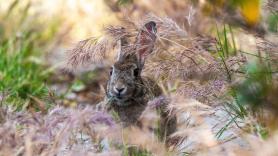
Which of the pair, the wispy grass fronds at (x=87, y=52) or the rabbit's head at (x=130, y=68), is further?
the rabbit's head at (x=130, y=68)

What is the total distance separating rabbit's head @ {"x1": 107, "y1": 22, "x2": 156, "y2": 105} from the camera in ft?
16.9

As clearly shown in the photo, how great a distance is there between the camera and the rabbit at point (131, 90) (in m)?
5.34

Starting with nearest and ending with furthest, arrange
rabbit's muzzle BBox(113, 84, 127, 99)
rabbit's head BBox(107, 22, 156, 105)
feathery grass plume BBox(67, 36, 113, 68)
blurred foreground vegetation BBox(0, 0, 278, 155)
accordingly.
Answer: blurred foreground vegetation BBox(0, 0, 278, 155)
feathery grass plume BBox(67, 36, 113, 68)
rabbit's head BBox(107, 22, 156, 105)
rabbit's muzzle BBox(113, 84, 127, 99)

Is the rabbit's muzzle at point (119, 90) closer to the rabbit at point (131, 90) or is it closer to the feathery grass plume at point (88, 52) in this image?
the rabbit at point (131, 90)

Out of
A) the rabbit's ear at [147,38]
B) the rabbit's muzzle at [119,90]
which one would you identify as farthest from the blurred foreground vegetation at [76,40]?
the rabbit's muzzle at [119,90]

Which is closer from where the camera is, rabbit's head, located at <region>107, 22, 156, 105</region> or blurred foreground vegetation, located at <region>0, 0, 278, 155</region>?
blurred foreground vegetation, located at <region>0, 0, 278, 155</region>

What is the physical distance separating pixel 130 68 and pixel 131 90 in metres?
0.17

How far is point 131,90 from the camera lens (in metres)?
5.39

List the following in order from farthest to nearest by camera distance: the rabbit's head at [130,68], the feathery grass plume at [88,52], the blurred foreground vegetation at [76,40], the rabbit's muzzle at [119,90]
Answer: the rabbit's muzzle at [119,90]
the rabbit's head at [130,68]
the feathery grass plume at [88,52]
the blurred foreground vegetation at [76,40]

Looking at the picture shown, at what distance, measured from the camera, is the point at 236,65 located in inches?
198

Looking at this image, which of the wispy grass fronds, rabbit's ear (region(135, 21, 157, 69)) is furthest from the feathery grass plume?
rabbit's ear (region(135, 21, 157, 69))

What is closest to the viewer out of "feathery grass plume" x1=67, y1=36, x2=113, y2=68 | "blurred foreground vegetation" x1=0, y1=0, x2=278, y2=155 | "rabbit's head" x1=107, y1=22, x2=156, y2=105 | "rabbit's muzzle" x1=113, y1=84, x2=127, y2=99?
"blurred foreground vegetation" x1=0, y1=0, x2=278, y2=155

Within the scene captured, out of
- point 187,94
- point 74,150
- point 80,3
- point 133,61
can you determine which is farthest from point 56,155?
point 80,3

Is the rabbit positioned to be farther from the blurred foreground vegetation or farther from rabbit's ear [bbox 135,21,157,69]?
the blurred foreground vegetation
